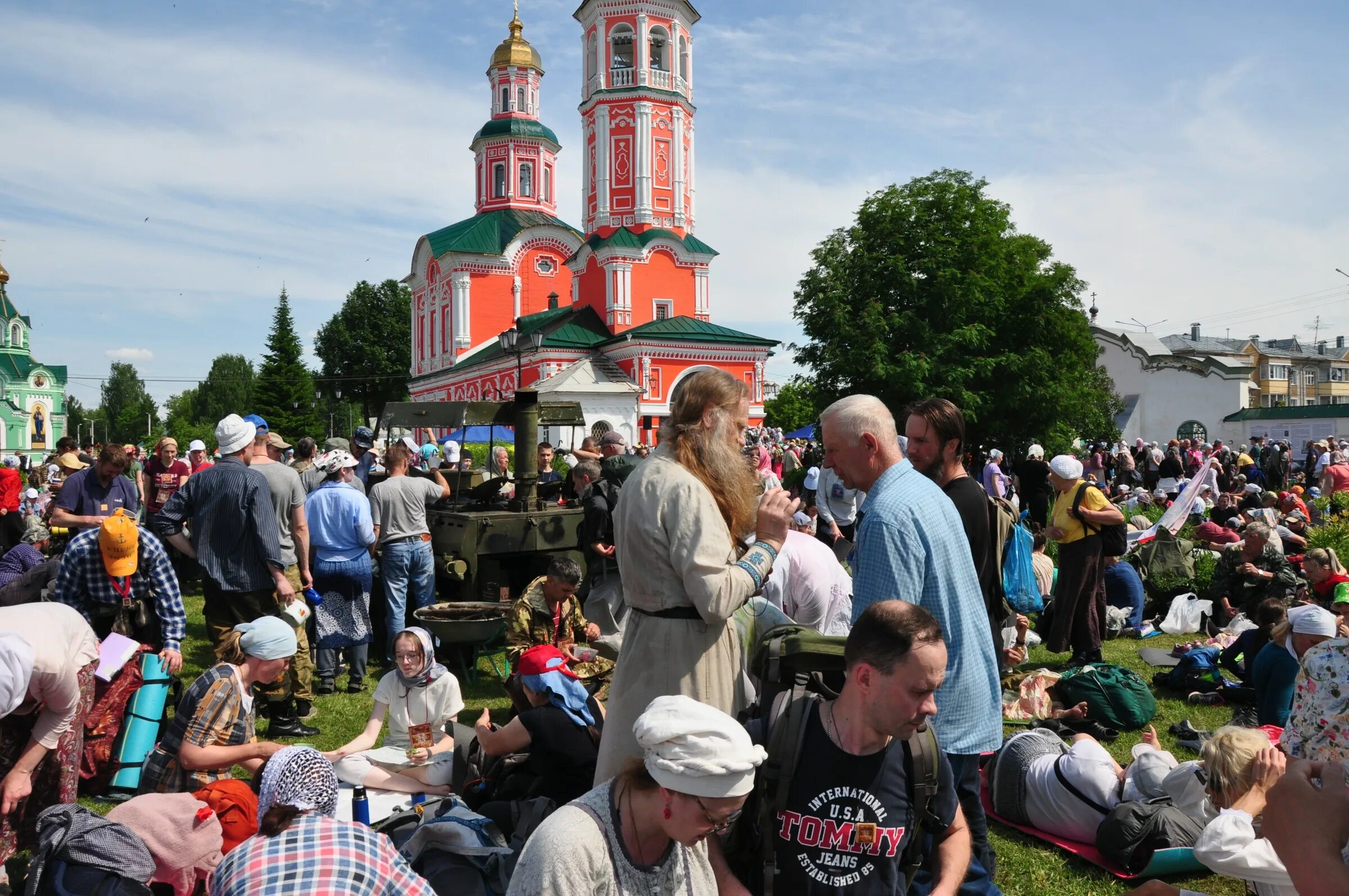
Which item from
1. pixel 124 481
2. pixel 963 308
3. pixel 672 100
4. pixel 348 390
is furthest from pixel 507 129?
pixel 124 481

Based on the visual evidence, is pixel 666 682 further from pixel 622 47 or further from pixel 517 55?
pixel 517 55

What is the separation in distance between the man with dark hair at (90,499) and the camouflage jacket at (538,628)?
3.51 m

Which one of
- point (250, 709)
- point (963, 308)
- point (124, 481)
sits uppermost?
point (963, 308)

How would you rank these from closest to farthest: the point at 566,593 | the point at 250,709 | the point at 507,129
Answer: the point at 250,709 → the point at 566,593 → the point at 507,129

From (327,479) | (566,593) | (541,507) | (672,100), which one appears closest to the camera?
(566,593)

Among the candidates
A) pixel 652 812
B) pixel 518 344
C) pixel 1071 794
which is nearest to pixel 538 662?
pixel 652 812

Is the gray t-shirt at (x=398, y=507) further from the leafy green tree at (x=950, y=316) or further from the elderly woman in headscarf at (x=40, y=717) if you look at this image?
the leafy green tree at (x=950, y=316)

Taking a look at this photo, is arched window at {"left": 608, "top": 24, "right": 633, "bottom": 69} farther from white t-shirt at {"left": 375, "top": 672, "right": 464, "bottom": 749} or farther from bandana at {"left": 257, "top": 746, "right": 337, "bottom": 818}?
bandana at {"left": 257, "top": 746, "right": 337, "bottom": 818}

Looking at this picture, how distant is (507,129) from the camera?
55.3 meters

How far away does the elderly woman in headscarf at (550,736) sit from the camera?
4.32 m

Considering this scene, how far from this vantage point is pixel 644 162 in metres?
43.2

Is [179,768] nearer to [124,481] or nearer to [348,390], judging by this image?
[124,481]

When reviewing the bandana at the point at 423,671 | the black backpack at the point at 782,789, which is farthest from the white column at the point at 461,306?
the black backpack at the point at 782,789

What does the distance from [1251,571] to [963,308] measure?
67.1ft
